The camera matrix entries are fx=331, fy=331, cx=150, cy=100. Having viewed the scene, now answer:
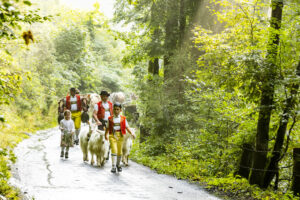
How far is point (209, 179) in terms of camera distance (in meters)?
9.45

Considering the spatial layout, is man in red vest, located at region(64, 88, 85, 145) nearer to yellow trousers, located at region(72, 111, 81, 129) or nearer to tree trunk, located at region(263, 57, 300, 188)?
yellow trousers, located at region(72, 111, 81, 129)

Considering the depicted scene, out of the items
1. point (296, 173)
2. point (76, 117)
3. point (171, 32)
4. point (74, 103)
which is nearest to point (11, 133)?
point (76, 117)

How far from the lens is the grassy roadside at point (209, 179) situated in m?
7.65

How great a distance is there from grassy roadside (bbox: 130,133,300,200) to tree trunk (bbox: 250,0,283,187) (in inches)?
19.4

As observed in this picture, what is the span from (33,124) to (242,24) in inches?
668

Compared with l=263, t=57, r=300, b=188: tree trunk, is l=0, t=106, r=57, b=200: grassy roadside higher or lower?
lower

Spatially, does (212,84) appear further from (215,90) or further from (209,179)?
(209,179)

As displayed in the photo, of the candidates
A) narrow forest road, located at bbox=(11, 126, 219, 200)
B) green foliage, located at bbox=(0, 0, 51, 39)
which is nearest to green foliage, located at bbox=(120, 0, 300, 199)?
narrow forest road, located at bbox=(11, 126, 219, 200)

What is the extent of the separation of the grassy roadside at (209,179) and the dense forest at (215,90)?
0.03m

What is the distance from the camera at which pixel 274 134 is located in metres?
8.91

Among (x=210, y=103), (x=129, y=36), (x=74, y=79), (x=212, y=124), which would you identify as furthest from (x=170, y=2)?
(x=74, y=79)

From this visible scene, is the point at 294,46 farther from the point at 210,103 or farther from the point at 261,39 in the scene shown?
the point at 210,103

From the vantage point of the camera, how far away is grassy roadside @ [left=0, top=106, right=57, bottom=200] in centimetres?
610

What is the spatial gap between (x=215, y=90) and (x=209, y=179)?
294 centimetres
